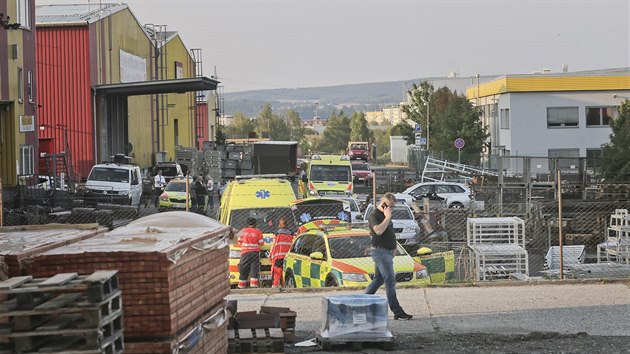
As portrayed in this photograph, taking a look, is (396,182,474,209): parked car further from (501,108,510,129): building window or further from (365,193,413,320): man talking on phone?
(365,193,413,320): man talking on phone

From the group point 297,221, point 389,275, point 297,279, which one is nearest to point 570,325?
point 389,275

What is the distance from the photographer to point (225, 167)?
192ft

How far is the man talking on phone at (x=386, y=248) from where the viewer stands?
14.5 m

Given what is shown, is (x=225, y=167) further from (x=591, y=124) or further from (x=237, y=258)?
(x=237, y=258)

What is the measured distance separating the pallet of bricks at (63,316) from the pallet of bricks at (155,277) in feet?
2.87

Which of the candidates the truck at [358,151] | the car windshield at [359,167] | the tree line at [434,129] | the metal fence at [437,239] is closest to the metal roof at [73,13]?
the car windshield at [359,167]

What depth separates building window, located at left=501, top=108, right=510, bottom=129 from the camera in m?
65.4

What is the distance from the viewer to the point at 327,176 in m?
43.8

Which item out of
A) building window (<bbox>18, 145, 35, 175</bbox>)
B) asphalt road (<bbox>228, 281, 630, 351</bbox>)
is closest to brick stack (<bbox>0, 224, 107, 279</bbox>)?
asphalt road (<bbox>228, 281, 630, 351</bbox>)

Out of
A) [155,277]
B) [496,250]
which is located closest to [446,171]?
[496,250]

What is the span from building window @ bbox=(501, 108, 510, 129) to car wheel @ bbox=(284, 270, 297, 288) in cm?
4821

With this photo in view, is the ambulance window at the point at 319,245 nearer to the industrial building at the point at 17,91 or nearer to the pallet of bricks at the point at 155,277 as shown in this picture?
the pallet of bricks at the point at 155,277

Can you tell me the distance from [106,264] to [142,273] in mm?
314

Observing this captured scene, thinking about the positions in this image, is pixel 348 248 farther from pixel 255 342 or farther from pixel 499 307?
pixel 255 342
